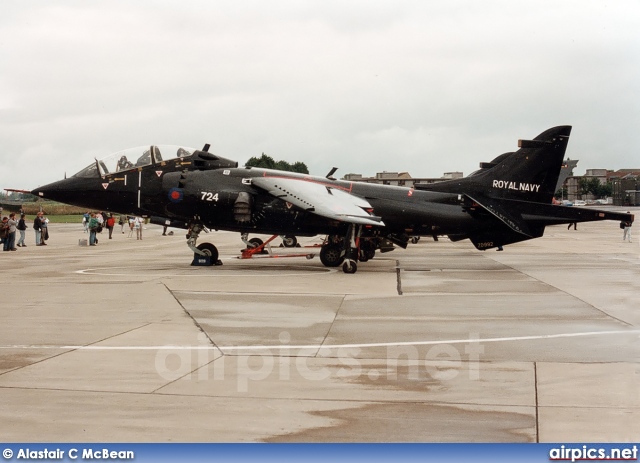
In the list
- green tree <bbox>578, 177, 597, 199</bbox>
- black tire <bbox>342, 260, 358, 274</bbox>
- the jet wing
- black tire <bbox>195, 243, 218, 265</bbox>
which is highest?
green tree <bbox>578, 177, 597, 199</bbox>

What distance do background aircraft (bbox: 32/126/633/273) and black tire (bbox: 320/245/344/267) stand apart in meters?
0.03

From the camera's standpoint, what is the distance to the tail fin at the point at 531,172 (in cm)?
2159

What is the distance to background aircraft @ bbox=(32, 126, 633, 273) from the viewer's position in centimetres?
2153

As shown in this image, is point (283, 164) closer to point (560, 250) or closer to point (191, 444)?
point (560, 250)

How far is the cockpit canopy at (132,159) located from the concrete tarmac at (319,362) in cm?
600

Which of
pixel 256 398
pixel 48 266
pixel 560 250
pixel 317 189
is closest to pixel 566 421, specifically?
pixel 256 398

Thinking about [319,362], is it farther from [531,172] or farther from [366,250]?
[366,250]

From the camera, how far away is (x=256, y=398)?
7.05 m

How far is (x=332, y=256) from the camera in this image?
22984 mm

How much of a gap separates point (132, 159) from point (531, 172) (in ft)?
41.8

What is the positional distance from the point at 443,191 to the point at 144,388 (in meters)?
16.4

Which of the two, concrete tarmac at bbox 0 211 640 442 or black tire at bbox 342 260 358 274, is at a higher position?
black tire at bbox 342 260 358 274

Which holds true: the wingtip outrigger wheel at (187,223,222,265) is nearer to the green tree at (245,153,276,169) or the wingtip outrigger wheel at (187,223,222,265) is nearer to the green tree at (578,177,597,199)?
the green tree at (245,153,276,169)

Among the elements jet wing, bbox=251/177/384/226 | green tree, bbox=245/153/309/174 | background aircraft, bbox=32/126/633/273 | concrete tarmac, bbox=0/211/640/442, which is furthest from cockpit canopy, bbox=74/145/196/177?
green tree, bbox=245/153/309/174
